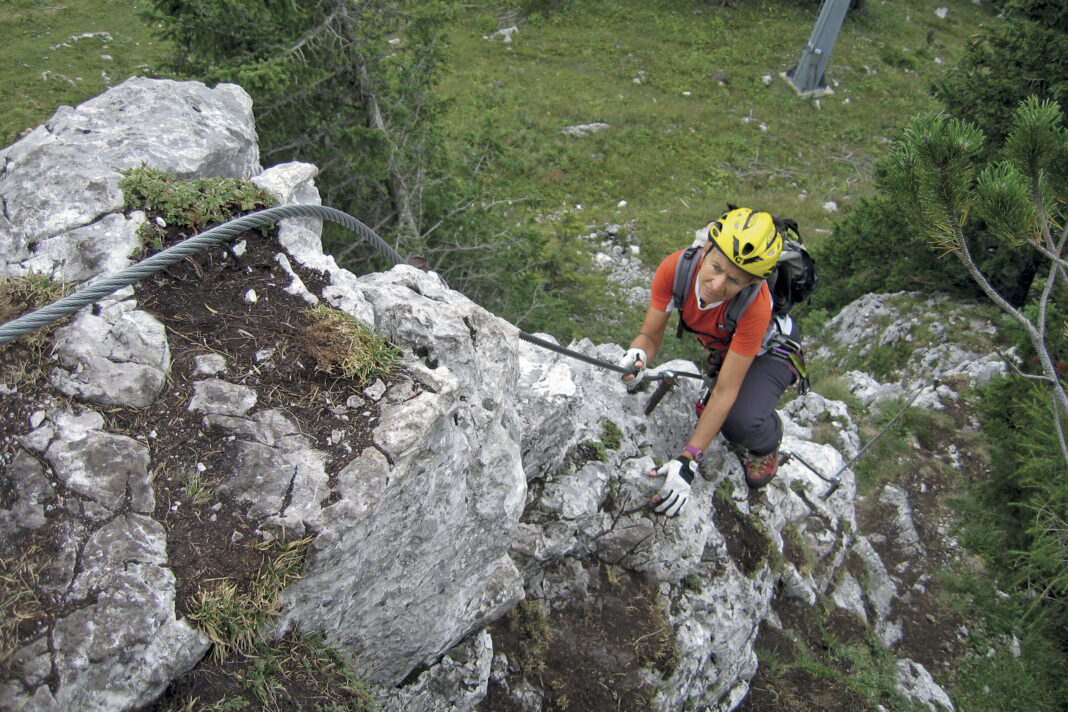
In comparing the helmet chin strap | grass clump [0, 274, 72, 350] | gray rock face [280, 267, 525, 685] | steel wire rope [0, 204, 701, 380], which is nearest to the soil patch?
the helmet chin strap

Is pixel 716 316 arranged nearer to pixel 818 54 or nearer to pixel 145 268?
pixel 145 268

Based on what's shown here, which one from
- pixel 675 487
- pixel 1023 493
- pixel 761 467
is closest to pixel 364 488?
pixel 675 487

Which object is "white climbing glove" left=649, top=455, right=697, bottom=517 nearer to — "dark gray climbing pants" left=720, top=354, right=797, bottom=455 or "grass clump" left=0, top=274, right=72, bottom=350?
"dark gray climbing pants" left=720, top=354, right=797, bottom=455

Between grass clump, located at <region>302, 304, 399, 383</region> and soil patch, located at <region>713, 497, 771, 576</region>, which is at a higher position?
grass clump, located at <region>302, 304, 399, 383</region>

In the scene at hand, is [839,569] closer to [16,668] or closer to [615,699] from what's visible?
[615,699]

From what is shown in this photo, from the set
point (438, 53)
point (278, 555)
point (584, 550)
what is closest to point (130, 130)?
point (278, 555)

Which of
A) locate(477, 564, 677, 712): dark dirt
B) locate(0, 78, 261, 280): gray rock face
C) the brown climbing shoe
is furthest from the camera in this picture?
the brown climbing shoe

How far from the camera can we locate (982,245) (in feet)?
35.3

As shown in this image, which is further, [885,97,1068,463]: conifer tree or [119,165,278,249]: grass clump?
[885,97,1068,463]: conifer tree

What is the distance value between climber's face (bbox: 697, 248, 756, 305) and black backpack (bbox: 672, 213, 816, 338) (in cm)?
18

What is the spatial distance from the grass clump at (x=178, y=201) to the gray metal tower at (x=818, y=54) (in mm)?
22359

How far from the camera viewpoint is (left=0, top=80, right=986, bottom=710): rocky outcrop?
2.50 metres

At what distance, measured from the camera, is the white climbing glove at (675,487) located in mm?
5043

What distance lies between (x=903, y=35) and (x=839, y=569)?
1077 inches
